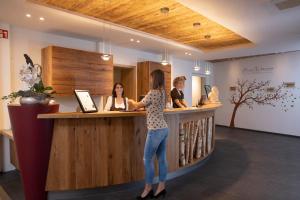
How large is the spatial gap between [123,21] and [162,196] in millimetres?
3161

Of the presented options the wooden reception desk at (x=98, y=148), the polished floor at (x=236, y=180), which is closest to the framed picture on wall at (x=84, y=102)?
the wooden reception desk at (x=98, y=148)

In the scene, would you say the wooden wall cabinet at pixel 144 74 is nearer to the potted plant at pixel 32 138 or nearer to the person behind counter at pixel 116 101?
the person behind counter at pixel 116 101

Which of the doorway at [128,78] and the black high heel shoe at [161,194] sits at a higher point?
the doorway at [128,78]

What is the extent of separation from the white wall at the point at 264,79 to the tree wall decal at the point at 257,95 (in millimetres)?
150

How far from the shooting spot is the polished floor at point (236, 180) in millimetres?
2975

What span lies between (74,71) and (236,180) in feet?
12.0

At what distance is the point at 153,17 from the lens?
4.08 metres

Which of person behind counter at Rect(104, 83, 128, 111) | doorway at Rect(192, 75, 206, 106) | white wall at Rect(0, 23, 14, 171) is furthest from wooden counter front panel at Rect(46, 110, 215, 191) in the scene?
doorway at Rect(192, 75, 206, 106)

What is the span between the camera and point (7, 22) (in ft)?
13.0

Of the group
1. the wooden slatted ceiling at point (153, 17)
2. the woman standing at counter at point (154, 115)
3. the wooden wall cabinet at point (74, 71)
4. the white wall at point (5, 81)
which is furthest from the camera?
the wooden wall cabinet at point (74, 71)

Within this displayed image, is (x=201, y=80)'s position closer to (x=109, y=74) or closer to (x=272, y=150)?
(x=272, y=150)

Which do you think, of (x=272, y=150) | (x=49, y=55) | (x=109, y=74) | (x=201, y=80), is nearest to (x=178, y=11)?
(x=109, y=74)

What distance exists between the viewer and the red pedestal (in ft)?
8.99

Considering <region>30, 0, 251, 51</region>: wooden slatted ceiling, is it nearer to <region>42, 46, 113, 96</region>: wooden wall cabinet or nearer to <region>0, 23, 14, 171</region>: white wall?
<region>42, 46, 113, 96</region>: wooden wall cabinet
